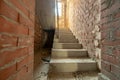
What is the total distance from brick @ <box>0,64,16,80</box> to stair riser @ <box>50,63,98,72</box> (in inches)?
56.5

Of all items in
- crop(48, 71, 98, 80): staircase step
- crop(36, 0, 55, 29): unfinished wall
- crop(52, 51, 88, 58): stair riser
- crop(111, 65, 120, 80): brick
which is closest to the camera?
crop(111, 65, 120, 80): brick

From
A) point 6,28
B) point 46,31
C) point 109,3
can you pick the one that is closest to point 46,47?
point 46,31

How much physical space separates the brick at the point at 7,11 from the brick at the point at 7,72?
0.25 m

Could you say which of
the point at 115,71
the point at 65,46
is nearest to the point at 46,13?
the point at 65,46

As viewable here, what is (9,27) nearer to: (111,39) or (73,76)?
(111,39)

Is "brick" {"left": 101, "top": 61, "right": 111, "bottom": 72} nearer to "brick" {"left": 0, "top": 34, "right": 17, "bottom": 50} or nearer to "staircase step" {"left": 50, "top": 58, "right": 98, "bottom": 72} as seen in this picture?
"brick" {"left": 0, "top": 34, "right": 17, "bottom": 50}

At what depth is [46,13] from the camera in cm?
393

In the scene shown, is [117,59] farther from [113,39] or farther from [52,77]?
[52,77]

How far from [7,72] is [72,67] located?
1.61 meters

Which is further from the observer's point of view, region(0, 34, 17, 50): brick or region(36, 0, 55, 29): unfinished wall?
region(36, 0, 55, 29): unfinished wall

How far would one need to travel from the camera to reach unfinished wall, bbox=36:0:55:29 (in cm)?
355

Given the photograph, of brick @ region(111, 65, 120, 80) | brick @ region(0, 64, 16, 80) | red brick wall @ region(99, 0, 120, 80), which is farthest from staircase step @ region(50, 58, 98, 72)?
brick @ region(0, 64, 16, 80)

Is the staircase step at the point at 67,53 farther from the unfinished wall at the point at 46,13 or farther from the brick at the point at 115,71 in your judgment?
the brick at the point at 115,71

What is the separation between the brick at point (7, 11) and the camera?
20.6 inches
